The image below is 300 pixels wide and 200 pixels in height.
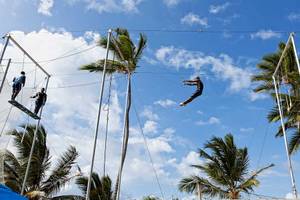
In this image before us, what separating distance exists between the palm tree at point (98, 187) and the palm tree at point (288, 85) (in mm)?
9294

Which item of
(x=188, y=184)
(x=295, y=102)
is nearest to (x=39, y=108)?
(x=188, y=184)

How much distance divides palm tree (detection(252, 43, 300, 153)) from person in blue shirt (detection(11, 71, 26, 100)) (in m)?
10.3

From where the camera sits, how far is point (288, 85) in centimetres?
1605

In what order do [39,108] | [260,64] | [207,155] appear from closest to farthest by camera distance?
1. [39,108]
2. [260,64]
3. [207,155]

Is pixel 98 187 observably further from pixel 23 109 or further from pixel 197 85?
pixel 197 85

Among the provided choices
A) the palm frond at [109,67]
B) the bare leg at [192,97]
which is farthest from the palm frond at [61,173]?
the bare leg at [192,97]

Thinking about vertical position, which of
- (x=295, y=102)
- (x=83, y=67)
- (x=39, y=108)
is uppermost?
(x=83, y=67)

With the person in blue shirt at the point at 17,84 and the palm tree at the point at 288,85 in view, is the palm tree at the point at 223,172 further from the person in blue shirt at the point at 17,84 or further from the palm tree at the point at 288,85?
the person in blue shirt at the point at 17,84

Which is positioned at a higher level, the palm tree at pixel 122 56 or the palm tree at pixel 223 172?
the palm tree at pixel 122 56

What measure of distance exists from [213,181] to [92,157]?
428 inches

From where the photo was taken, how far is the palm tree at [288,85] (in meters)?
15.2

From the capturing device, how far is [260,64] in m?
18.2

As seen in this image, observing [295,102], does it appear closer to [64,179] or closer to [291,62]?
[291,62]

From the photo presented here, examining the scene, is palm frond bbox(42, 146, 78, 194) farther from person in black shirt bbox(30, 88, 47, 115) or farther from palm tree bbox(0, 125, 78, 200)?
person in black shirt bbox(30, 88, 47, 115)
